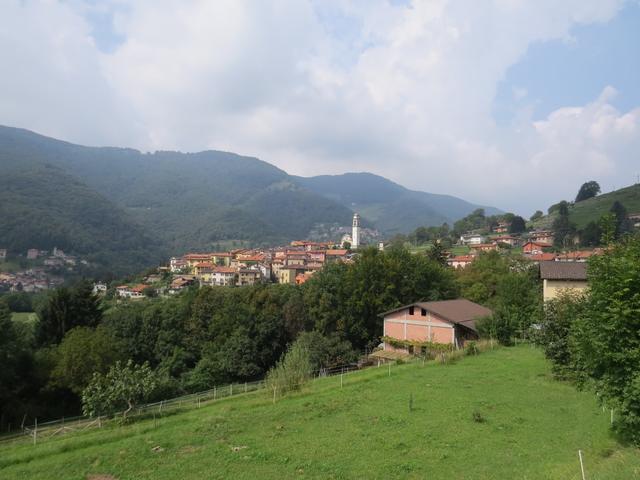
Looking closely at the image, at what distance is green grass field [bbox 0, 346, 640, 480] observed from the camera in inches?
Answer: 420

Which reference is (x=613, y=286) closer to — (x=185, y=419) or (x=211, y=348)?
(x=185, y=419)

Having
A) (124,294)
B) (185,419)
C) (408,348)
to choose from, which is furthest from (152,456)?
(124,294)

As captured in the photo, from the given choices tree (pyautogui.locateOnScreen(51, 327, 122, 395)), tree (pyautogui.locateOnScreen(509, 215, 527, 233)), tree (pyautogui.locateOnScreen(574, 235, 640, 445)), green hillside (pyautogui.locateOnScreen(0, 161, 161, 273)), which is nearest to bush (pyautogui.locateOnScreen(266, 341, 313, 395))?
tree (pyautogui.locateOnScreen(574, 235, 640, 445))

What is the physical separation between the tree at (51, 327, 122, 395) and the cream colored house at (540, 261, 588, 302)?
104 feet

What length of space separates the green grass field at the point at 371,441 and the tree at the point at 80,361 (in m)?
12.4

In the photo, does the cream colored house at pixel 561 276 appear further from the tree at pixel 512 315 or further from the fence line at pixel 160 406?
the fence line at pixel 160 406

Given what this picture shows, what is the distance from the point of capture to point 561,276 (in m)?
33.2

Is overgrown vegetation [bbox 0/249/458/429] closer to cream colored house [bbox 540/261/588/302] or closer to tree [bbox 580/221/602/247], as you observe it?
cream colored house [bbox 540/261/588/302]

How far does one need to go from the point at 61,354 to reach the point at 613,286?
31414 mm

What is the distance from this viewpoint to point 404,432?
43.4ft

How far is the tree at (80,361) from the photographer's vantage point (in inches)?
1083

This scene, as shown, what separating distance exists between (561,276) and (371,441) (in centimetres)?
2693

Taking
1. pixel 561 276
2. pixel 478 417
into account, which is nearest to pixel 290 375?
pixel 478 417

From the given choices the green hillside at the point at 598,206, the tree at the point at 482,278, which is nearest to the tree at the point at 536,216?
the green hillside at the point at 598,206
